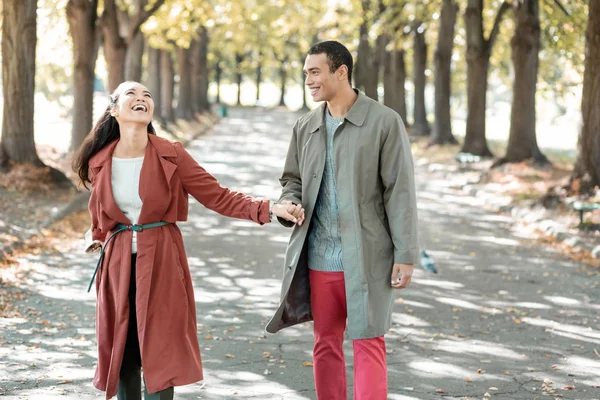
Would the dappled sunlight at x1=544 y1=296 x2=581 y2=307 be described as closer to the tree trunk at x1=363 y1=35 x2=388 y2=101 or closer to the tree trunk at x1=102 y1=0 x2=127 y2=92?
the tree trunk at x1=102 y1=0 x2=127 y2=92

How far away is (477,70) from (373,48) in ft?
54.4

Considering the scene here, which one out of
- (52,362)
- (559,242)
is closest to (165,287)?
(52,362)

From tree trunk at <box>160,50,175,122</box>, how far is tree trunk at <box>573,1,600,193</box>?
2131 cm

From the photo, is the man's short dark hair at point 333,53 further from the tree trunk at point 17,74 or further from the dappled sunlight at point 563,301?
the tree trunk at point 17,74

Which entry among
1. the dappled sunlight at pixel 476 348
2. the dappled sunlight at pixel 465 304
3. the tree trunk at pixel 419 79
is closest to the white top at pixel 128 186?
the dappled sunlight at pixel 476 348

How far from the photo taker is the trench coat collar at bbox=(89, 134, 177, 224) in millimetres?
4898

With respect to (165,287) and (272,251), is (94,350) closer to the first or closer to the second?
(165,287)

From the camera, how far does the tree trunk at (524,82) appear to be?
20812 mm

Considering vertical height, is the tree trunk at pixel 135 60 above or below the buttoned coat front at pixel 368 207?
above

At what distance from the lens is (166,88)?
38156mm

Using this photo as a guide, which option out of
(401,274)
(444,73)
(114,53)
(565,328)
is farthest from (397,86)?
(401,274)

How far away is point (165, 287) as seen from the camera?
4.92 m

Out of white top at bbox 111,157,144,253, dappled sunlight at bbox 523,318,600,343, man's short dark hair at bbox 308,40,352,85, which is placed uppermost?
man's short dark hair at bbox 308,40,352,85

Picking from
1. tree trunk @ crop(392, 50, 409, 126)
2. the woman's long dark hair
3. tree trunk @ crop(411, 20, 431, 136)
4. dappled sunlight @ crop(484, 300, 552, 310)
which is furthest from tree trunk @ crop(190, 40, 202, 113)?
the woman's long dark hair
